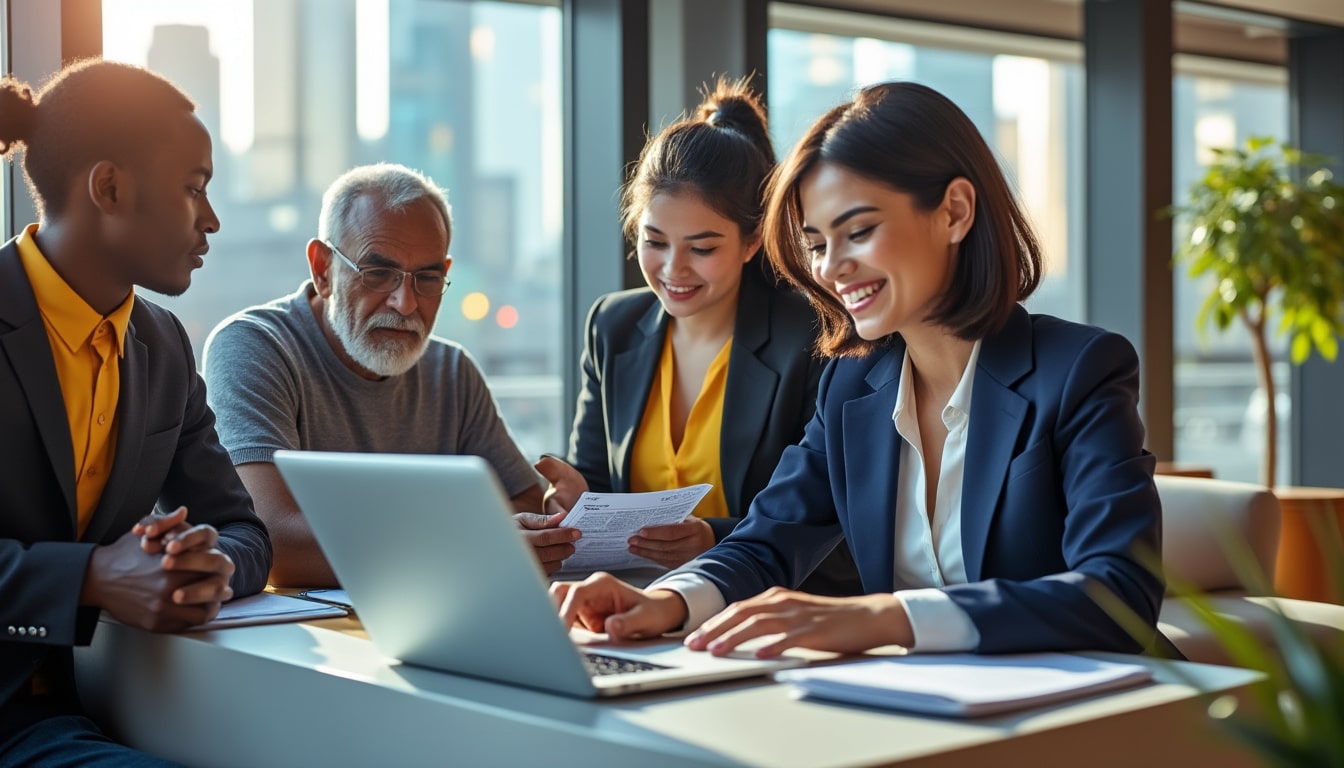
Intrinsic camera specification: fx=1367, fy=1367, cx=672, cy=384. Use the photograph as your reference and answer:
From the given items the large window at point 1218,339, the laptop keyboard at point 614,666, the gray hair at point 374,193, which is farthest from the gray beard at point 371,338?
the large window at point 1218,339

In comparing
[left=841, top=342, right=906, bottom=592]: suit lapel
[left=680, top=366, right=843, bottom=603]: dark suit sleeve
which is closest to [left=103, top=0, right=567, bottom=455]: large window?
[left=680, top=366, right=843, bottom=603]: dark suit sleeve

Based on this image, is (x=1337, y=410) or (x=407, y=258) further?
(x=1337, y=410)

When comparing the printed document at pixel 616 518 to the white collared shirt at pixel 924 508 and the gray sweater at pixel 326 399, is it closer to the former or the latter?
the white collared shirt at pixel 924 508

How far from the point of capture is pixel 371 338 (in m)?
2.57

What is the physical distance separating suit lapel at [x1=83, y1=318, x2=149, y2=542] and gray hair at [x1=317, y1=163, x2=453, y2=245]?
64 centimetres

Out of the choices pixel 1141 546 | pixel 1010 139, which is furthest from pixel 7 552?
pixel 1010 139

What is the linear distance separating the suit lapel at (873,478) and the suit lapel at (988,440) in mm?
127

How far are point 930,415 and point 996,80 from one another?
3.82 meters

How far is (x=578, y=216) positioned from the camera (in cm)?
423

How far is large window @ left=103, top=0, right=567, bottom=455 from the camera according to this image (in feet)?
11.6

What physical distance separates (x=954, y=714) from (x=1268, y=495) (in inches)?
90.4

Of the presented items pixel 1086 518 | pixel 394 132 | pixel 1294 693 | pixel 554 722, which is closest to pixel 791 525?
pixel 1086 518

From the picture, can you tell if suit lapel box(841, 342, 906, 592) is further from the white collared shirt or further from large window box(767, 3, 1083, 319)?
large window box(767, 3, 1083, 319)

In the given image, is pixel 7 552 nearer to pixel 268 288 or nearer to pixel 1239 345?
pixel 268 288
